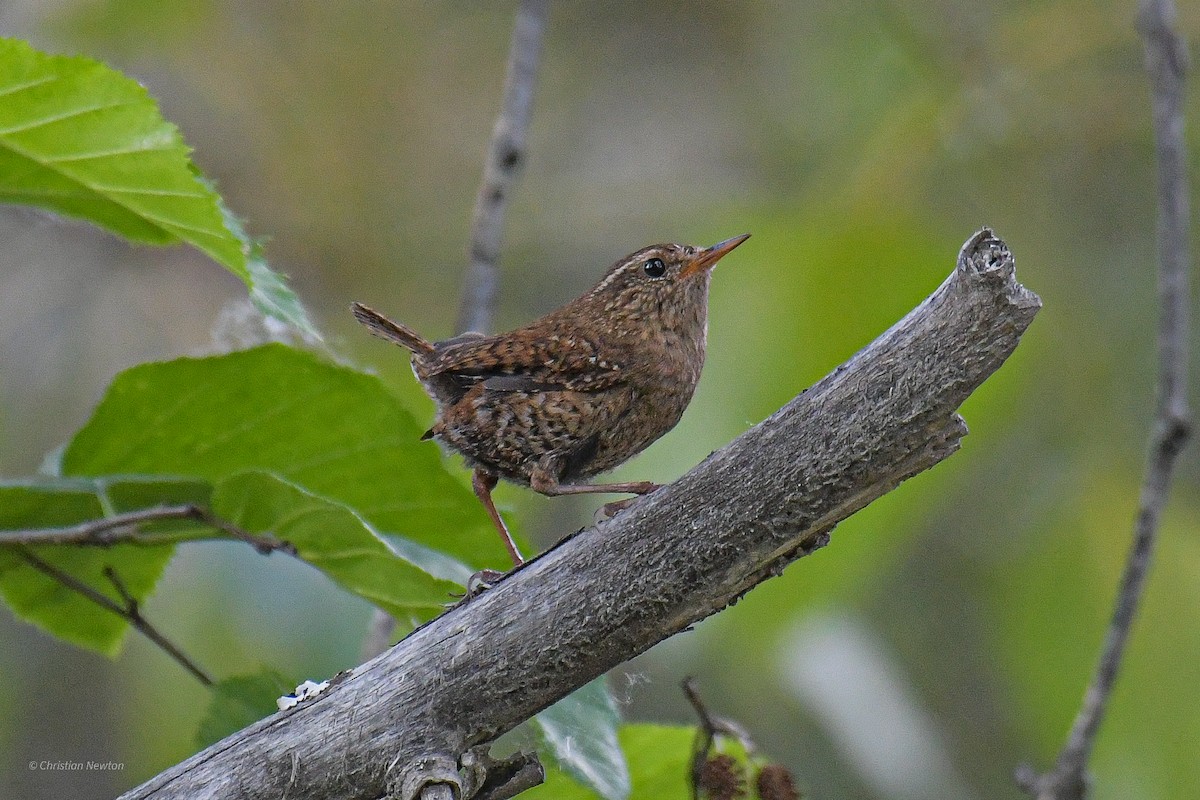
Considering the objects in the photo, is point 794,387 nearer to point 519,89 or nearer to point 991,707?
point 519,89

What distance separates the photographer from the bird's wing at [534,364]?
9.70ft

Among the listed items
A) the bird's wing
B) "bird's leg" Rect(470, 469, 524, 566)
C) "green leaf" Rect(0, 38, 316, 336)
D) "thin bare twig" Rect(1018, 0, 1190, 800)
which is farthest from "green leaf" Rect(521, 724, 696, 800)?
"green leaf" Rect(0, 38, 316, 336)

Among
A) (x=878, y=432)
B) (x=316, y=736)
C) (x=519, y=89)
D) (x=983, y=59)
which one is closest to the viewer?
(x=878, y=432)

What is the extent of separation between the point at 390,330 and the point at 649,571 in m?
1.50

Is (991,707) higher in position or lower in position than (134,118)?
lower

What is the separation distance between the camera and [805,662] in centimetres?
396

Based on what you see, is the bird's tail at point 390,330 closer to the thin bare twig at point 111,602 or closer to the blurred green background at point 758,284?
the blurred green background at point 758,284

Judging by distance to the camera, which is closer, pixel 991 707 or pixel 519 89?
pixel 519 89

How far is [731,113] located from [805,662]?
4500 millimetres

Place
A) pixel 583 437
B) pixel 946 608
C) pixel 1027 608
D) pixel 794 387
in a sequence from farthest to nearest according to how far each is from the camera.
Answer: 1. pixel 946 608
2. pixel 1027 608
3. pixel 794 387
4. pixel 583 437

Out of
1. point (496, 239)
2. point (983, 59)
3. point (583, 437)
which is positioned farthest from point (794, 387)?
point (983, 59)

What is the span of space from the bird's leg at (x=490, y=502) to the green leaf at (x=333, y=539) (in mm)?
262

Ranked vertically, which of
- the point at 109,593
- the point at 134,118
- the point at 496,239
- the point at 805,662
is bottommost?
the point at 805,662

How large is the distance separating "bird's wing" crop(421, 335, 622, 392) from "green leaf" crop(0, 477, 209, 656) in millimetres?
716
